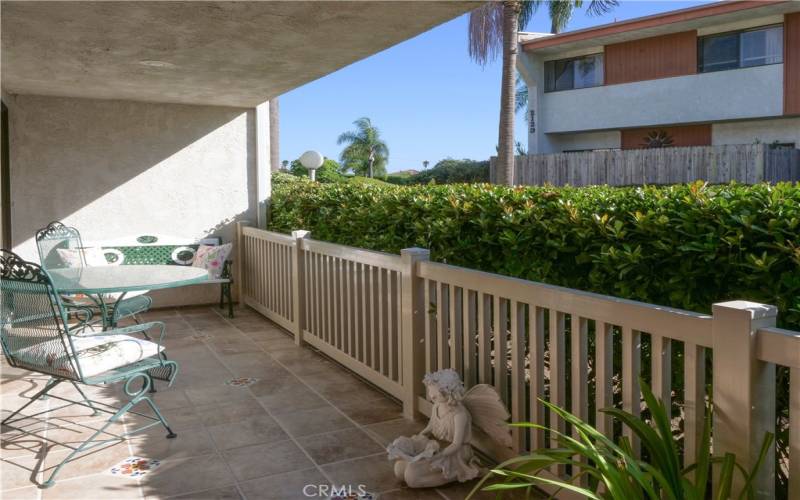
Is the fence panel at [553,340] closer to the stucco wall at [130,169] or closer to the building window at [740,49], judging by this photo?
the stucco wall at [130,169]

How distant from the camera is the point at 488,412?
3092 millimetres

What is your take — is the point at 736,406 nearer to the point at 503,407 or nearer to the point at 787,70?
the point at 503,407

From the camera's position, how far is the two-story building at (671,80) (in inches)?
639

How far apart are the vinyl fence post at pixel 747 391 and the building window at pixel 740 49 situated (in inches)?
670

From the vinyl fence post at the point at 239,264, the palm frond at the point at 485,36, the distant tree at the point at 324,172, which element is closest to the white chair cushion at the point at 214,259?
the vinyl fence post at the point at 239,264

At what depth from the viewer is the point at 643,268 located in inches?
107

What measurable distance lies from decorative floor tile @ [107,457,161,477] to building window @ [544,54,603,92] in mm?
18489

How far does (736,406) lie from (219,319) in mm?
5965

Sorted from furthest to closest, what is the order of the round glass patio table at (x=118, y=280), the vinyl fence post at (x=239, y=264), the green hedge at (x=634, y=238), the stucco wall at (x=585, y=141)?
the stucco wall at (x=585, y=141) < the vinyl fence post at (x=239, y=264) < the round glass patio table at (x=118, y=280) < the green hedge at (x=634, y=238)

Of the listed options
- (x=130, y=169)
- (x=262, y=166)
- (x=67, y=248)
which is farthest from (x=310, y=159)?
(x=67, y=248)

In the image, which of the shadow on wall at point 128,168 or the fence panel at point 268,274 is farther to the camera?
the shadow on wall at point 128,168

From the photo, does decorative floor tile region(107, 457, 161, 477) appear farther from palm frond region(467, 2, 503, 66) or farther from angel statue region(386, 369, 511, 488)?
palm frond region(467, 2, 503, 66)

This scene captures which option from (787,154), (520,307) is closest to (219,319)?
(520,307)

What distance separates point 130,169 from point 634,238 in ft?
20.6
